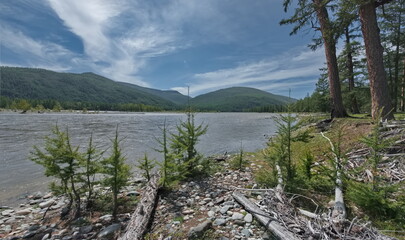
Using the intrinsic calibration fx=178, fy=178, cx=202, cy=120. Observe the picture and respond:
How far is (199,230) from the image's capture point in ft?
11.8

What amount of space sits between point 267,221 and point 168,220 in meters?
2.27

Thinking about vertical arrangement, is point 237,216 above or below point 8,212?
above

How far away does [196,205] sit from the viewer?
4934mm

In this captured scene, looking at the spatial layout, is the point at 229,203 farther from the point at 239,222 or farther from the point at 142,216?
the point at 142,216

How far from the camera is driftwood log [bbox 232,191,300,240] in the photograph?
2966mm

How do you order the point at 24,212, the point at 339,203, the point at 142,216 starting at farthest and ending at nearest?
the point at 24,212, the point at 142,216, the point at 339,203

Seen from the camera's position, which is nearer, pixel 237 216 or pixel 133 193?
pixel 237 216

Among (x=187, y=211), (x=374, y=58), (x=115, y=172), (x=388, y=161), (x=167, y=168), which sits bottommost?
(x=187, y=211)

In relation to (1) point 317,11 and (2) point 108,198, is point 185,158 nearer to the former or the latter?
(2) point 108,198

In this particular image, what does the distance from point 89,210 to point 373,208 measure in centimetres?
685

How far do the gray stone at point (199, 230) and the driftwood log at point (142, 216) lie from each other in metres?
1.02

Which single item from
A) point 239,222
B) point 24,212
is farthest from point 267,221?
point 24,212

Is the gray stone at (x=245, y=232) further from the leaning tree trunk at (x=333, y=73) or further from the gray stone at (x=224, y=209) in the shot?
the leaning tree trunk at (x=333, y=73)

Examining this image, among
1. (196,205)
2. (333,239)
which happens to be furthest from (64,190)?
(333,239)
